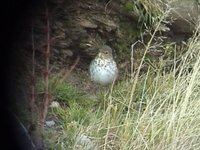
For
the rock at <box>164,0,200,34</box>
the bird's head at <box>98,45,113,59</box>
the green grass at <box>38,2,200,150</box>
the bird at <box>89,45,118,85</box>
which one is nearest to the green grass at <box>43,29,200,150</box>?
the green grass at <box>38,2,200,150</box>

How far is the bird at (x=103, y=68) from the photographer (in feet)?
Answer: 16.6

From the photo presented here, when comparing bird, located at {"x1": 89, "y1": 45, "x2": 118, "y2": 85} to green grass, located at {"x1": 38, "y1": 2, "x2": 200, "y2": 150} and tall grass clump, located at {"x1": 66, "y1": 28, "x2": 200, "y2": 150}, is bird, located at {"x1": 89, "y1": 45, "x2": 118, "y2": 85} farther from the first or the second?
tall grass clump, located at {"x1": 66, "y1": 28, "x2": 200, "y2": 150}

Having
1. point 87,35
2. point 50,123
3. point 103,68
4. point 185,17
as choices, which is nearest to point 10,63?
point 50,123

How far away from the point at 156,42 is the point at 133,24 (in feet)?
1.57

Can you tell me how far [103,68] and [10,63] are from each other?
42.2 inches

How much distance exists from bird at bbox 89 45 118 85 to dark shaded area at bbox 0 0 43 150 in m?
0.83

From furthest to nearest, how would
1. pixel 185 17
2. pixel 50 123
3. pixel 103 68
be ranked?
1. pixel 185 17
2. pixel 103 68
3. pixel 50 123

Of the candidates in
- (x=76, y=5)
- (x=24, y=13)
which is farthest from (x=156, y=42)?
(x=24, y=13)

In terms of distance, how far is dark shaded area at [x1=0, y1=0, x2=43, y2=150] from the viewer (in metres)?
3.66

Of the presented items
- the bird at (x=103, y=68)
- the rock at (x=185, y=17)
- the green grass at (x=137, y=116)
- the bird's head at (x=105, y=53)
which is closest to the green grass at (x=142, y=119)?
the green grass at (x=137, y=116)

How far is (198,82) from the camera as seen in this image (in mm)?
4543

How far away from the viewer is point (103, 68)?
503cm

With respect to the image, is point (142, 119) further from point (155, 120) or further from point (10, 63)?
point (10, 63)

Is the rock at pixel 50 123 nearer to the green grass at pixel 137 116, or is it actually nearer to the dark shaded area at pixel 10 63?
the green grass at pixel 137 116
